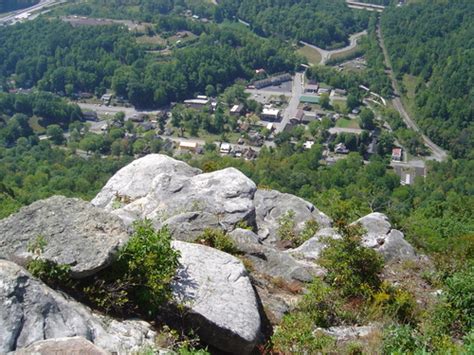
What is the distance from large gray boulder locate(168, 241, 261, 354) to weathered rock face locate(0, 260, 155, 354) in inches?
41.2

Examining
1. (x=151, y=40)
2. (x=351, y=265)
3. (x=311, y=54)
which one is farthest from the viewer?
(x=151, y=40)

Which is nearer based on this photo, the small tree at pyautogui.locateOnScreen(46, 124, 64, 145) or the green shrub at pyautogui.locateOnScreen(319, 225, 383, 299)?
the green shrub at pyautogui.locateOnScreen(319, 225, 383, 299)

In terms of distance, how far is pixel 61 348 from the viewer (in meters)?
6.63

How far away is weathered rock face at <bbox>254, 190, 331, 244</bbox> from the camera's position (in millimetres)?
18219

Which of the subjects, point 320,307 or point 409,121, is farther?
point 409,121

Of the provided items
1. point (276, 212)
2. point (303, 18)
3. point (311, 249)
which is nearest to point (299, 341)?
point (311, 249)

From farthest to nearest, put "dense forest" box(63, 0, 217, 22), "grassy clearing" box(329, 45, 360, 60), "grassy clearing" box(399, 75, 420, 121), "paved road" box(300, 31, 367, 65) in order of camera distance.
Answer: "dense forest" box(63, 0, 217, 22) → "paved road" box(300, 31, 367, 65) → "grassy clearing" box(329, 45, 360, 60) → "grassy clearing" box(399, 75, 420, 121)

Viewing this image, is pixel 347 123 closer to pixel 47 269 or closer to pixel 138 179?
pixel 138 179

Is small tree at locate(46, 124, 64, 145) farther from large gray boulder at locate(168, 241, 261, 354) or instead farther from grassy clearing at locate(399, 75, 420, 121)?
large gray boulder at locate(168, 241, 261, 354)

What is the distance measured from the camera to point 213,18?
352 feet

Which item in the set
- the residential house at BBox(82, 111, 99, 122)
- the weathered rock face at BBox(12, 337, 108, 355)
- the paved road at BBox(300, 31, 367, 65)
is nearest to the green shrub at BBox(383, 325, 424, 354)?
the weathered rock face at BBox(12, 337, 108, 355)

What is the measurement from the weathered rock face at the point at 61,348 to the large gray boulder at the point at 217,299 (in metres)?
2.38

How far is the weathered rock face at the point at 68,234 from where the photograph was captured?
8594 millimetres

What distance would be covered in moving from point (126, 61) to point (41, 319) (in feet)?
286
